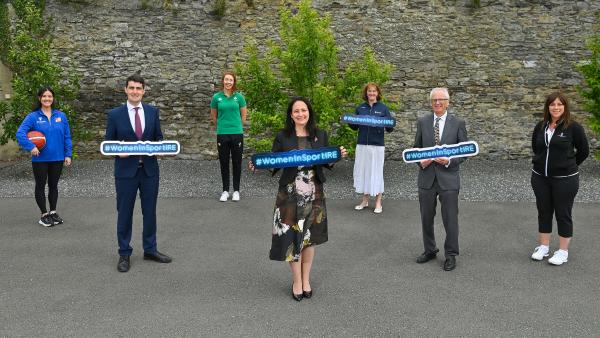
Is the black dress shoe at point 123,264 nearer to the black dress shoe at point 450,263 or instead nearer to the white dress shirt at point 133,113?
the white dress shirt at point 133,113

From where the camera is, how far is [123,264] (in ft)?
16.9

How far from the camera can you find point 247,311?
4156mm

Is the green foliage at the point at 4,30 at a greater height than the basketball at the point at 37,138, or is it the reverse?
the green foliage at the point at 4,30

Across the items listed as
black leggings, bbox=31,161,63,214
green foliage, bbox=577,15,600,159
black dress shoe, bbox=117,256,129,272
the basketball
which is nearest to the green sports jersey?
black leggings, bbox=31,161,63,214

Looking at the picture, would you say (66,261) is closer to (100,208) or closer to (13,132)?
(100,208)

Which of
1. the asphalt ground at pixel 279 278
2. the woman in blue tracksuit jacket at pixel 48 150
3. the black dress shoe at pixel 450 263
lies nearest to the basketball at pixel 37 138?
the woman in blue tracksuit jacket at pixel 48 150

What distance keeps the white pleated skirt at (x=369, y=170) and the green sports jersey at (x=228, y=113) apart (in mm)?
1924

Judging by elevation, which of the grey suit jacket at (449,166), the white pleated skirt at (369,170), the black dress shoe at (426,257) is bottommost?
the black dress shoe at (426,257)

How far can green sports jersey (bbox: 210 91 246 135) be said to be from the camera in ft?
26.6

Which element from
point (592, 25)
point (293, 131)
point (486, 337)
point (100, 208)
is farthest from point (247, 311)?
point (592, 25)

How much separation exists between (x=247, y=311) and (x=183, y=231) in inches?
104

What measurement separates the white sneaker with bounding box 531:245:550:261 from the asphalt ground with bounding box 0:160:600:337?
0.32 feet

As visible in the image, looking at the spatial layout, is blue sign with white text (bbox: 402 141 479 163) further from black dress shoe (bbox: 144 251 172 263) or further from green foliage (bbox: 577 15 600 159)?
green foliage (bbox: 577 15 600 159)

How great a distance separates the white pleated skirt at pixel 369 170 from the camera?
750cm
